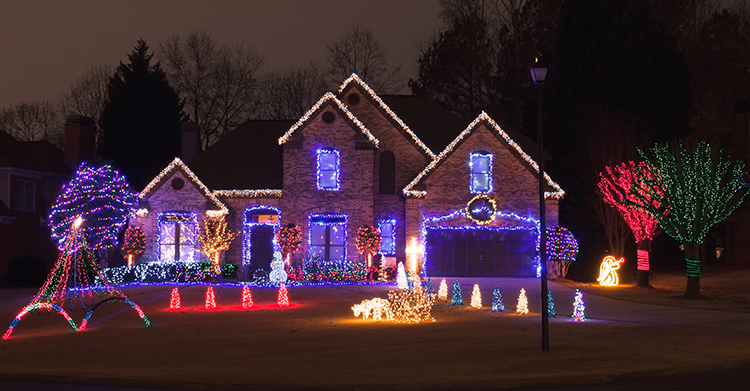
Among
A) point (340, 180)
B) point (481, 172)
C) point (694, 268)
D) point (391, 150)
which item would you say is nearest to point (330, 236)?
point (340, 180)

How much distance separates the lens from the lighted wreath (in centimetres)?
3906

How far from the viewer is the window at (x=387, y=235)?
131 feet

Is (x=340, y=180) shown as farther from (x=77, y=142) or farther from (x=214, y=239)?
(x=77, y=142)

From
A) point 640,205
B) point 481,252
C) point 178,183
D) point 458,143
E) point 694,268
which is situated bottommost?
point 694,268

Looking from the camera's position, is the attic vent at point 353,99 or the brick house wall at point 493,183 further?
the attic vent at point 353,99

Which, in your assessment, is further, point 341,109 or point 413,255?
point 341,109

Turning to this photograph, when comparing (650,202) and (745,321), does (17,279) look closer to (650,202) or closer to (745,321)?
(650,202)

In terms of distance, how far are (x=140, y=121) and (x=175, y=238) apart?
23.2m

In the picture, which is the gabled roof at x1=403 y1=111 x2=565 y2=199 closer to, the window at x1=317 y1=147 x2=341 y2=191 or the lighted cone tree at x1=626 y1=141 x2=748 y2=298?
the window at x1=317 y1=147 x2=341 y2=191

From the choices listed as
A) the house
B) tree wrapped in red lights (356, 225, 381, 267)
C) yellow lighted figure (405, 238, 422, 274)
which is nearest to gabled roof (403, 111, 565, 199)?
the house

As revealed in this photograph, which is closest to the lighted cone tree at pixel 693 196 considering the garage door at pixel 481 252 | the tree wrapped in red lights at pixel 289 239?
the garage door at pixel 481 252

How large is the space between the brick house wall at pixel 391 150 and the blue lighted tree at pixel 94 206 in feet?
36.7

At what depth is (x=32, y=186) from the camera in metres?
43.0

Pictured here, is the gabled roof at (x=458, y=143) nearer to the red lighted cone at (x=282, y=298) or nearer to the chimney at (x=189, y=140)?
the chimney at (x=189, y=140)
